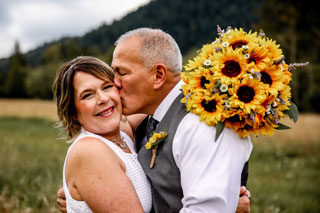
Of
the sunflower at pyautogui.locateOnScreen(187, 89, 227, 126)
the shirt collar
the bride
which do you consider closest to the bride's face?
the bride

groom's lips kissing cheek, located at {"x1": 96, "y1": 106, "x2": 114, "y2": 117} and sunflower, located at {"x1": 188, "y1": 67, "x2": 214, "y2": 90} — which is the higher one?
sunflower, located at {"x1": 188, "y1": 67, "x2": 214, "y2": 90}

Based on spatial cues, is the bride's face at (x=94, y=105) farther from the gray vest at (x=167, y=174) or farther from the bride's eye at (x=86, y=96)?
the gray vest at (x=167, y=174)

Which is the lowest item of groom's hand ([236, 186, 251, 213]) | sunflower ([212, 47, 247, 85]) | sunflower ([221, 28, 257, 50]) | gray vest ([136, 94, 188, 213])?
groom's hand ([236, 186, 251, 213])

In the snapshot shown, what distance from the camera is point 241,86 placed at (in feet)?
8.66

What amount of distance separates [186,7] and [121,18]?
24.2 m

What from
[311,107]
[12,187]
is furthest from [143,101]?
[311,107]

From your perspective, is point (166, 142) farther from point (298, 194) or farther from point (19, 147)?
point (19, 147)

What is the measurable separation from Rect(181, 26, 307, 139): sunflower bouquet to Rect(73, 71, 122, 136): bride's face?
92 centimetres

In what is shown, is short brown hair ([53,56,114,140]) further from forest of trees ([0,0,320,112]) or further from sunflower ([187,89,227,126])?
sunflower ([187,89,227,126])

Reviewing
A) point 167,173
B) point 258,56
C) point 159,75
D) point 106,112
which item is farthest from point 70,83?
point 258,56

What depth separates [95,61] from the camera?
11.4 ft

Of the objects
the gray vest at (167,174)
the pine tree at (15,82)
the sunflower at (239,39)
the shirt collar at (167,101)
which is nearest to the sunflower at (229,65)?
the sunflower at (239,39)

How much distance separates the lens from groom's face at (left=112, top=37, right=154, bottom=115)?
11.8 feet

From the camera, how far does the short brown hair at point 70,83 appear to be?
3355 millimetres
